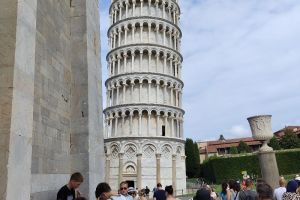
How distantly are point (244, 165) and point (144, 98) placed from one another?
1863cm

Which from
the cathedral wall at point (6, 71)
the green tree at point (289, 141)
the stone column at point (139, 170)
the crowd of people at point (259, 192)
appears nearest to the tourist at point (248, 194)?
the crowd of people at point (259, 192)

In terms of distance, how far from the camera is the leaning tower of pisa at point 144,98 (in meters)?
35.5

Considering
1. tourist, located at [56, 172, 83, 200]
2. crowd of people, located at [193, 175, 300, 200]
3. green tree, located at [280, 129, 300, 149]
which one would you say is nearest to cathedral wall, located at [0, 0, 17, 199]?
tourist, located at [56, 172, 83, 200]

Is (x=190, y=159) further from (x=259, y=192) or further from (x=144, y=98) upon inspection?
(x=259, y=192)

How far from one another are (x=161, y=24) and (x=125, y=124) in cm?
1312

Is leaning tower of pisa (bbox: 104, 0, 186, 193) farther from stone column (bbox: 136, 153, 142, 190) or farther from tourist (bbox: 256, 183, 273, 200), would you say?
tourist (bbox: 256, 183, 273, 200)

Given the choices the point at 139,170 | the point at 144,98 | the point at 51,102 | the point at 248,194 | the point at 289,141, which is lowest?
the point at 139,170

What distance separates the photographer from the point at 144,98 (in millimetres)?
36969

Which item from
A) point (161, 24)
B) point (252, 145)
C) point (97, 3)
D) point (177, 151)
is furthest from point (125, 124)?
point (252, 145)

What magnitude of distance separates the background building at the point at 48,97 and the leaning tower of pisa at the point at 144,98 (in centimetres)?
2711

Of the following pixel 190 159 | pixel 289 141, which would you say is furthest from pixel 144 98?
pixel 289 141

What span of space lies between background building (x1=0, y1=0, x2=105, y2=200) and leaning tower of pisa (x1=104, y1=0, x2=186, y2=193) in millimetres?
27113

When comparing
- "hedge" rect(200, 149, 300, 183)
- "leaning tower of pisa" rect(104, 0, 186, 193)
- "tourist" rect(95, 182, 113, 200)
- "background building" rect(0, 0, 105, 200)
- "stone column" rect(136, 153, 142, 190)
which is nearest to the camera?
"tourist" rect(95, 182, 113, 200)

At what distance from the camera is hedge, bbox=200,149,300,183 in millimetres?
42031
